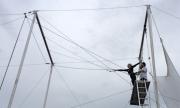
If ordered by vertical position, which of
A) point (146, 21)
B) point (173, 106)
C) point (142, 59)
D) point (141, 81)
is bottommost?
point (173, 106)

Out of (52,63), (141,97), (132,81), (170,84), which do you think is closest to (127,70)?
(132,81)

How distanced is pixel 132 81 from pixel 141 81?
0.81 metres

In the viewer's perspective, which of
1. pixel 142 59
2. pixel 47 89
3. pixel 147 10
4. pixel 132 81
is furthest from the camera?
pixel 47 89

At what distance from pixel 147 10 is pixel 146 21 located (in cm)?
112

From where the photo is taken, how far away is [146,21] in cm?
1441

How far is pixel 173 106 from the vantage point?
14.4 meters

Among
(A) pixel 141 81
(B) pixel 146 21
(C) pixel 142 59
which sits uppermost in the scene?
(B) pixel 146 21

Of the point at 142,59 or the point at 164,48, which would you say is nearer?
the point at 164,48

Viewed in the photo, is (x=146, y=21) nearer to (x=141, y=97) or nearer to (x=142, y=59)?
(x=142, y=59)

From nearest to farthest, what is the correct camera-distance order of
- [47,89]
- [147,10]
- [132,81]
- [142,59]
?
[147,10], [132,81], [142,59], [47,89]

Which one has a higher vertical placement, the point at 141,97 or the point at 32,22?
the point at 32,22

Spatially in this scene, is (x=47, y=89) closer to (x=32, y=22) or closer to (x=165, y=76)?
(x=32, y=22)

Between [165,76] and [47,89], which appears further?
[47,89]

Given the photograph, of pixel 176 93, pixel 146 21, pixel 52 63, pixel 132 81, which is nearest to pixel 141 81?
pixel 132 81
